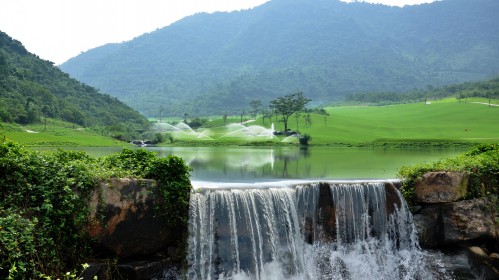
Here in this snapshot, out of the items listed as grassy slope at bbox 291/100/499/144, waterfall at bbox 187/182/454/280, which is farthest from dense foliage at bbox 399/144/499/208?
grassy slope at bbox 291/100/499/144

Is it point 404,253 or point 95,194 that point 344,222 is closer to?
point 404,253

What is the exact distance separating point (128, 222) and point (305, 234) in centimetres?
473

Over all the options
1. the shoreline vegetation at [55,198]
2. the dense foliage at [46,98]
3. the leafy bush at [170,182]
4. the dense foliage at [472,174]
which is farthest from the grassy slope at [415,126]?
the shoreline vegetation at [55,198]

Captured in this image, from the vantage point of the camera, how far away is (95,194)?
30.0 feet

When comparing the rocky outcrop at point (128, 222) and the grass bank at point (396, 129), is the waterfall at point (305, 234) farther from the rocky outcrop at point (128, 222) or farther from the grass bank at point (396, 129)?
the grass bank at point (396, 129)

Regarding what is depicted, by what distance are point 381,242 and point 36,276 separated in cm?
880

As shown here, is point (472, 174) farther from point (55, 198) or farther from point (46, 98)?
point (46, 98)

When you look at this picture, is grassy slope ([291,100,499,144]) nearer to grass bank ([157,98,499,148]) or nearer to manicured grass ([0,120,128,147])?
grass bank ([157,98,499,148])

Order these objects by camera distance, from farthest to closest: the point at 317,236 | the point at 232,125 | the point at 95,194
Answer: the point at 232,125, the point at 317,236, the point at 95,194

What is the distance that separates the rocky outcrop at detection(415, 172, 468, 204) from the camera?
12.4m

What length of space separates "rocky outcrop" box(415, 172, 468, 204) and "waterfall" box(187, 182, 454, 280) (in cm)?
72

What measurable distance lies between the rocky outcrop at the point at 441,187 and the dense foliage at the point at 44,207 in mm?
7237

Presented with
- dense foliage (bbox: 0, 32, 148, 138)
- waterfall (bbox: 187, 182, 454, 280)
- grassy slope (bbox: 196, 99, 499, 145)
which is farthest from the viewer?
dense foliage (bbox: 0, 32, 148, 138)

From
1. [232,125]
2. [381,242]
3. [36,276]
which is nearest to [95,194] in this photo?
[36,276]
